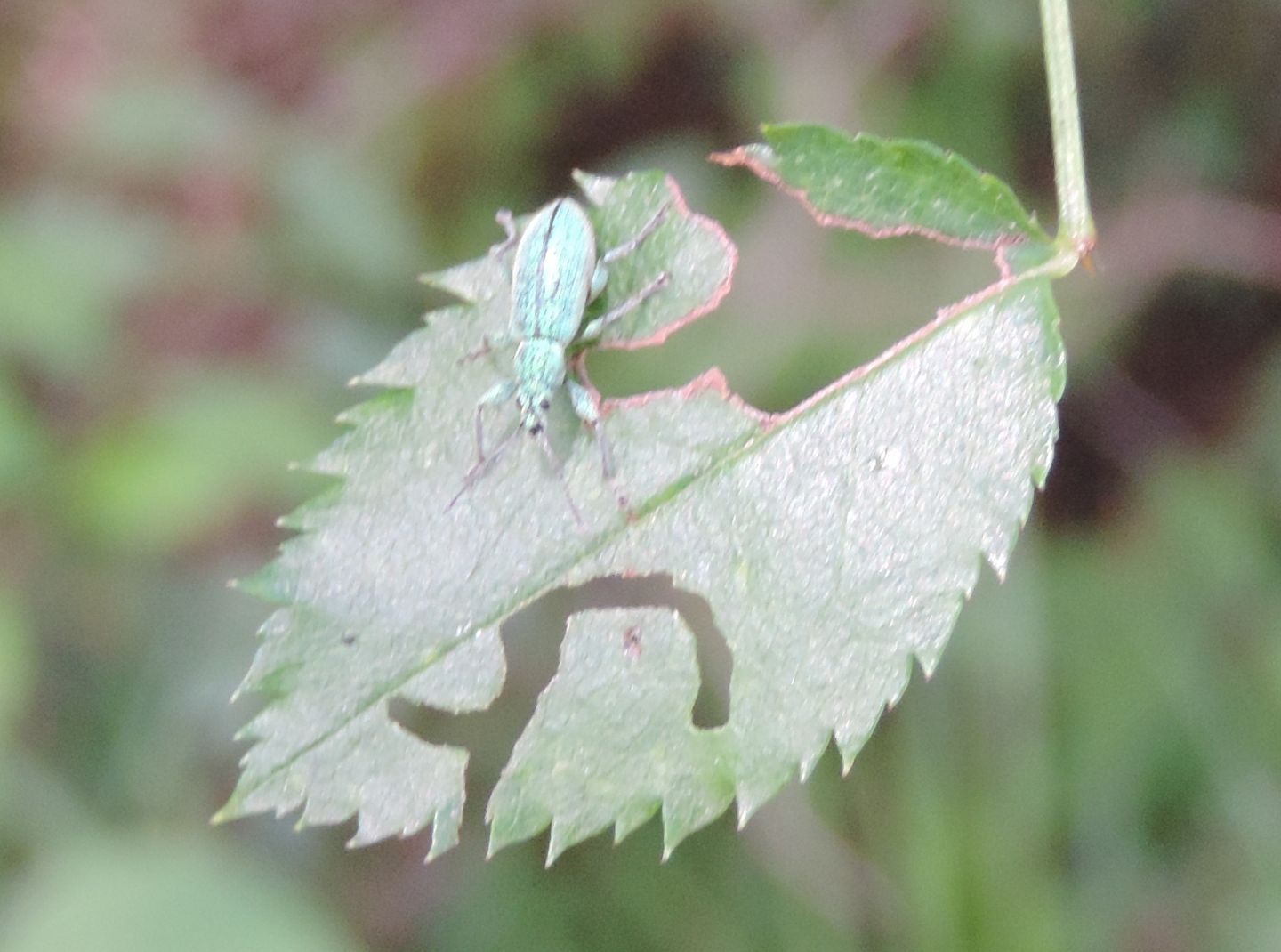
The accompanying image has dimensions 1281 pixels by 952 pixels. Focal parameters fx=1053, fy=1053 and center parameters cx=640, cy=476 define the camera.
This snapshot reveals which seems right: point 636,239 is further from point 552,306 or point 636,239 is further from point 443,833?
point 443,833

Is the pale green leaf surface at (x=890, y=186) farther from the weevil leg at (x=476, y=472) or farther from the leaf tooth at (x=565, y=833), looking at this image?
the leaf tooth at (x=565, y=833)

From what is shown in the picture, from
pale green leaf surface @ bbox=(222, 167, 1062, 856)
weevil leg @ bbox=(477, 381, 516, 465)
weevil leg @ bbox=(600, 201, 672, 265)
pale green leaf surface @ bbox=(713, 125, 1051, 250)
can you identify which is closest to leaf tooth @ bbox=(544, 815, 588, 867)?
pale green leaf surface @ bbox=(222, 167, 1062, 856)

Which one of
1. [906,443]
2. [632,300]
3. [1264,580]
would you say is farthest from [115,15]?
[1264,580]

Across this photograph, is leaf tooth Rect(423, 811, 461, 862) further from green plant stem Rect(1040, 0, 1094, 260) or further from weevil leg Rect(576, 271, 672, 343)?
green plant stem Rect(1040, 0, 1094, 260)

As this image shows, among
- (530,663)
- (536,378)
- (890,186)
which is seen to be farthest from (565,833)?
(530,663)

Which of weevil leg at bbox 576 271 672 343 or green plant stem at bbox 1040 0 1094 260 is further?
weevil leg at bbox 576 271 672 343

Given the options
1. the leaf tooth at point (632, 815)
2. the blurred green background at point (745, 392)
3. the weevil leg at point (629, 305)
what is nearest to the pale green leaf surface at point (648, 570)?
the leaf tooth at point (632, 815)
